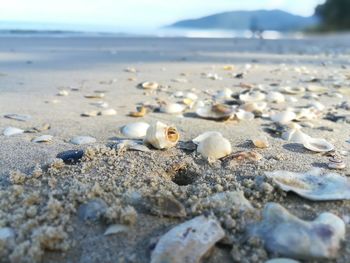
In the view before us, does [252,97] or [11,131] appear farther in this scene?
[252,97]

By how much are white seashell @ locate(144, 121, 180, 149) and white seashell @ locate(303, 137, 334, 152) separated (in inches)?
23.0

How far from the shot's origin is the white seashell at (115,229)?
107 centimetres

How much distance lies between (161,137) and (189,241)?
0.72 m

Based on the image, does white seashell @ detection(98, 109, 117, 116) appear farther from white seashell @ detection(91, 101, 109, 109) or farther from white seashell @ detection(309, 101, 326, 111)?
white seashell @ detection(309, 101, 326, 111)

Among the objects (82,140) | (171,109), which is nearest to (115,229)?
(82,140)

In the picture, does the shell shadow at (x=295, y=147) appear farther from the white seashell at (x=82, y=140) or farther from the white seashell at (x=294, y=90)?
the white seashell at (x=294, y=90)

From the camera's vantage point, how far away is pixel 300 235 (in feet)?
3.29

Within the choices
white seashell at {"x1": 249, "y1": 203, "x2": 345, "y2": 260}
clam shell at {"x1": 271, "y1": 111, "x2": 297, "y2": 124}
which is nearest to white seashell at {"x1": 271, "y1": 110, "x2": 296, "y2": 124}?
clam shell at {"x1": 271, "y1": 111, "x2": 297, "y2": 124}

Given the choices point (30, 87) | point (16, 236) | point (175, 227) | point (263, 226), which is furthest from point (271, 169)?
point (30, 87)

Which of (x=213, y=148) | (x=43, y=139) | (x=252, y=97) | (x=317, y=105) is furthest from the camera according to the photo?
(x=252, y=97)

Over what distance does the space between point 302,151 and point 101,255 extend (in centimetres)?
108

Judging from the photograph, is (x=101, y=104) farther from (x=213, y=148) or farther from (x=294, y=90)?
(x=294, y=90)

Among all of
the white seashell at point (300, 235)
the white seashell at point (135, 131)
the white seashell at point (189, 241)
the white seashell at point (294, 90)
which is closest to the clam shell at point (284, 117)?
the white seashell at point (135, 131)

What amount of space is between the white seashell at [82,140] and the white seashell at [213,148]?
1.65ft
